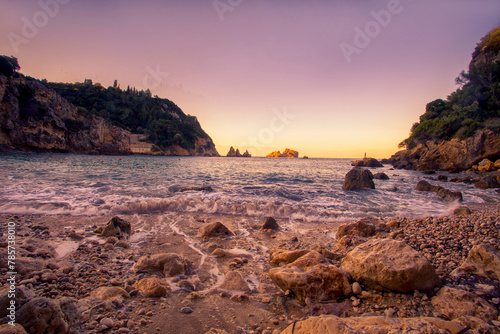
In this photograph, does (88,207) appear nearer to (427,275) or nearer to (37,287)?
(37,287)

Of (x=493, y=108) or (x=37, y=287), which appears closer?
(x=37, y=287)

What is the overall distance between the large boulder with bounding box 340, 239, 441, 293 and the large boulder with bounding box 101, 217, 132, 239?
4.85m

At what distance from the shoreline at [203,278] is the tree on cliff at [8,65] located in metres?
57.7

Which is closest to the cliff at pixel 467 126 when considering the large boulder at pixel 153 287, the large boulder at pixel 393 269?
the large boulder at pixel 393 269

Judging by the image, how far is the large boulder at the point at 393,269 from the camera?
265 centimetres

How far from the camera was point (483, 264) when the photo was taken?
9.35 ft

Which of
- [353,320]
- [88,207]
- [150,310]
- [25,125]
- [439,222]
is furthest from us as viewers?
[25,125]

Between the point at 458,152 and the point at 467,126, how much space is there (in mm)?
4102

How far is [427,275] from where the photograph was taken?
2684mm

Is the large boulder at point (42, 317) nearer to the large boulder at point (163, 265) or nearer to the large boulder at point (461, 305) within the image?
the large boulder at point (163, 265)

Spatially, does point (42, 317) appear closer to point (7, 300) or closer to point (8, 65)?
point (7, 300)

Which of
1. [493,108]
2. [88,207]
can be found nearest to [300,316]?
[88,207]

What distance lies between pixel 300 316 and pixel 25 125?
218ft

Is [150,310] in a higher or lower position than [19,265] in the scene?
lower
